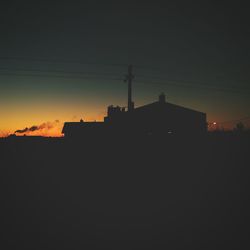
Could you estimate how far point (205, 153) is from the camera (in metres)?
17.5

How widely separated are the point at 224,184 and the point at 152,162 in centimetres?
443

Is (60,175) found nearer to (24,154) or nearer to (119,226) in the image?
(24,154)

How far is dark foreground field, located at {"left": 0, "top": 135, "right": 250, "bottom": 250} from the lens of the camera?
7938 millimetres

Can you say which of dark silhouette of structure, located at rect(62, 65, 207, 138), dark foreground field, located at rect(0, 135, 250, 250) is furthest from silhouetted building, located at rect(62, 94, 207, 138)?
dark foreground field, located at rect(0, 135, 250, 250)

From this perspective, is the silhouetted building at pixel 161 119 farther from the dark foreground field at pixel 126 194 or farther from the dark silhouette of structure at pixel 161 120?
the dark foreground field at pixel 126 194

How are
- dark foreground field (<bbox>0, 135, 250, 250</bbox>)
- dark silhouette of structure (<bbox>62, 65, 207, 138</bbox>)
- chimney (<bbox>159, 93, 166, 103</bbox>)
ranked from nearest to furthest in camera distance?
1. dark foreground field (<bbox>0, 135, 250, 250</bbox>)
2. dark silhouette of structure (<bbox>62, 65, 207, 138</bbox>)
3. chimney (<bbox>159, 93, 166, 103</bbox>)

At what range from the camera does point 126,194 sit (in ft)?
38.7

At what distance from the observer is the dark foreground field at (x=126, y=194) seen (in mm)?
7938

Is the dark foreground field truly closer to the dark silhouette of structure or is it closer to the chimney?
the dark silhouette of structure

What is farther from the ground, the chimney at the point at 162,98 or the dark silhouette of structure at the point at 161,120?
the chimney at the point at 162,98

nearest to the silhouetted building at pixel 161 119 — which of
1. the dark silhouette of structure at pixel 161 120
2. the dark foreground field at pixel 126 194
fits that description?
the dark silhouette of structure at pixel 161 120

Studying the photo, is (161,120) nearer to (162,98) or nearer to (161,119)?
(161,119)

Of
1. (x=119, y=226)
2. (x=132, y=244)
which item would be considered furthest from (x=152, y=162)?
(x=132, y=244)

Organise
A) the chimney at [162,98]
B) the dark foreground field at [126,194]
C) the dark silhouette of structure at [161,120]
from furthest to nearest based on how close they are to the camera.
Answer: the chimney at [162,98], the dark silhouette of structure at [161,120], the dark foreground field at [126,194]
